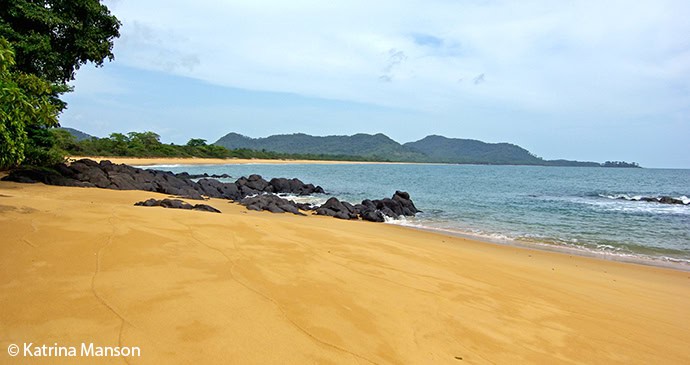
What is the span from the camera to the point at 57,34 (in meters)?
16.2

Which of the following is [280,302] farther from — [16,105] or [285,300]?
[16,105]

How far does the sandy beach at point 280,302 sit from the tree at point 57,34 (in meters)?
9.26

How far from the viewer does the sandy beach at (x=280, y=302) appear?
3502 mm

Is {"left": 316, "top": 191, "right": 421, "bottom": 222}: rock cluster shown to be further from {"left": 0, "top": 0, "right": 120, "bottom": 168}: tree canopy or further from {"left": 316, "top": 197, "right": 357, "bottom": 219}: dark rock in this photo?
{"left": 0, "top": 0, "right": 120, "bottom": 168}: tree canopy

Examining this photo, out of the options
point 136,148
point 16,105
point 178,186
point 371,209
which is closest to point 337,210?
point 371,209

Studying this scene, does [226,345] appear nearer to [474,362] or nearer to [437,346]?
[437,346]

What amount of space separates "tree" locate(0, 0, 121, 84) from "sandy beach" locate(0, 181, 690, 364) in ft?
30.4

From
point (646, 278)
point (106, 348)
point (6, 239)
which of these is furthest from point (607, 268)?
point (6, 239)

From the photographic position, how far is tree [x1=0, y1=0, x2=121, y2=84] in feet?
47.0

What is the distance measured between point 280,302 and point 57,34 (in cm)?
1798

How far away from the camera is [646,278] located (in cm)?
946

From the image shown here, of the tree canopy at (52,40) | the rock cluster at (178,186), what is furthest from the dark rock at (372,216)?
the tree canopy at (52,40)

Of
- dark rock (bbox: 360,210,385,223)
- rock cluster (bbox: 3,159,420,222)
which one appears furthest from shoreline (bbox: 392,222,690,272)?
rock cluster (bbox: 3,159,420,222)

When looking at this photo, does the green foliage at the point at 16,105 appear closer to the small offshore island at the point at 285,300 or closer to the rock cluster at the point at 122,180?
the small offshore island at the point at 285,300
